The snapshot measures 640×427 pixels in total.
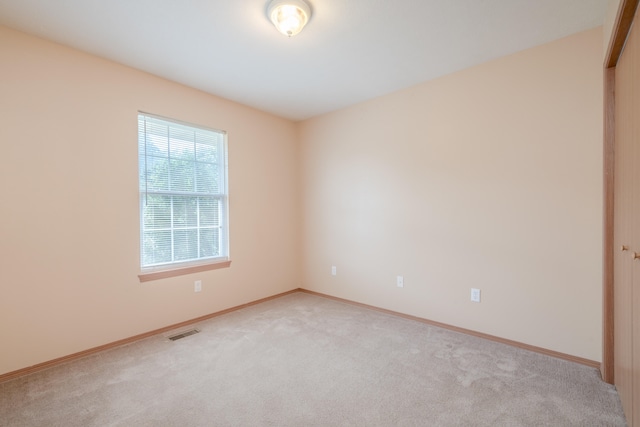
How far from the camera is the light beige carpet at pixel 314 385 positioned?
1677mm

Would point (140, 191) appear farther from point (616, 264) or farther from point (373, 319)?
point (616, 264)

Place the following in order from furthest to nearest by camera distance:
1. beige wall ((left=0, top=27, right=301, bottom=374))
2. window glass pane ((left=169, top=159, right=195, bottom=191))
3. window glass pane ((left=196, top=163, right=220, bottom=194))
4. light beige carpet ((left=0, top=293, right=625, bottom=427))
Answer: window glass pane ((left=196, top=163, right=220, bottom=194)) → window glass pane ((left=169, top=159, right=195, bottom=191)) → beige wall ((left=0, top=27, right=301, bottom=374)) → light beige carpet ((left=0, top=293, right=625, bottom=427))

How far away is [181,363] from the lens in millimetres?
2301

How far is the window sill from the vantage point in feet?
9.21

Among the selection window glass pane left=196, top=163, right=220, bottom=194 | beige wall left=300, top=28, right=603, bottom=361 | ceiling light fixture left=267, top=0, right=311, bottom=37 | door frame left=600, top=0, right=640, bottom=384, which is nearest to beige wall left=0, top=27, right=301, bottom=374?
window glass pane left=196, top=163, right=220, bottom=194

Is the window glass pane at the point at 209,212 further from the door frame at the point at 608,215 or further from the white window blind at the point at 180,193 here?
the door frame at the point at 608,215

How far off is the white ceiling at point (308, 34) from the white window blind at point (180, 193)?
61cm

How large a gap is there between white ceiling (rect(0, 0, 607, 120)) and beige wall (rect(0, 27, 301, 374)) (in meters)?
0.23

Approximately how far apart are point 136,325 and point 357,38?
3196 millimetres

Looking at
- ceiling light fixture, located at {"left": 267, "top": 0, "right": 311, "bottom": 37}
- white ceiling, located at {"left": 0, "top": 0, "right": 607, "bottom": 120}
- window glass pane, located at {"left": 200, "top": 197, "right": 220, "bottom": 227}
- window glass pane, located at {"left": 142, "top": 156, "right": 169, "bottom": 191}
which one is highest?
white ceiling, located at {"left": 0, "top": 0, "right": 607, "bottom": 120}

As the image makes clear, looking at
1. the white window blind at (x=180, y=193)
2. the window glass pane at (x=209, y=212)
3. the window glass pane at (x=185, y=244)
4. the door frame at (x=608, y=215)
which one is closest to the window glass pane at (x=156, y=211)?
the white window blind at (x=180, y=193)

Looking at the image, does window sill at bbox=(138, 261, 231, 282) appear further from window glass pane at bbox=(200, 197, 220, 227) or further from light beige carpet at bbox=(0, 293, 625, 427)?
light beige carpet at bbox=(0, 293, 625, 427)

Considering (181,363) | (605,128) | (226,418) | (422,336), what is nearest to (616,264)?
(605,128)

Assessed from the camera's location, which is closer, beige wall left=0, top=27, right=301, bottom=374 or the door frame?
the door frame
